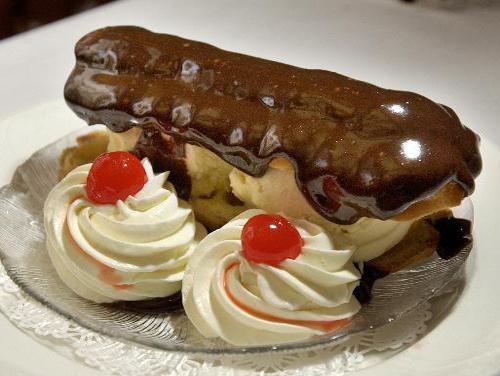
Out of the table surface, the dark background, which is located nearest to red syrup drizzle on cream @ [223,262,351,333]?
the table surface

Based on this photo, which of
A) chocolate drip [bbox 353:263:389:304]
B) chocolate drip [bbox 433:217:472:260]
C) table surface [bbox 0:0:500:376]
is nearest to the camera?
chocolate drip [bbox 353:263:389:304]

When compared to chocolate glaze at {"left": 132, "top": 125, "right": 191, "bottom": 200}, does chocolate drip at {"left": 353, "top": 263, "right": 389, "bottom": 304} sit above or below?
below

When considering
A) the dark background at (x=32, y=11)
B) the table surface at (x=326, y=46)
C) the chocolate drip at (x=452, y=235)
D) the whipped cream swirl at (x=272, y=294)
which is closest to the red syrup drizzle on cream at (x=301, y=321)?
the whipped cream swirl at (x=272, y=294)

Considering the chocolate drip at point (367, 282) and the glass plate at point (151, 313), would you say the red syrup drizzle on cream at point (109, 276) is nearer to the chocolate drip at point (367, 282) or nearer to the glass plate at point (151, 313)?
the glass plate at point (151, 313)

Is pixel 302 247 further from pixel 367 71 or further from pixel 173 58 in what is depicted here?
pixel 367 71

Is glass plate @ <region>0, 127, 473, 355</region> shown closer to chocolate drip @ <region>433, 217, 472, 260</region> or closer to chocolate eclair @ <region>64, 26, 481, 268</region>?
chocolate drip @ <region>433, 217, 472, 260</region>
